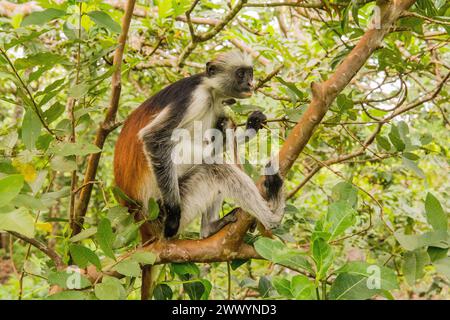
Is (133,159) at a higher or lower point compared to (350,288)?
higher

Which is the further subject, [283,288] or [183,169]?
[183,169]

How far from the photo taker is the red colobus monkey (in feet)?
11.9

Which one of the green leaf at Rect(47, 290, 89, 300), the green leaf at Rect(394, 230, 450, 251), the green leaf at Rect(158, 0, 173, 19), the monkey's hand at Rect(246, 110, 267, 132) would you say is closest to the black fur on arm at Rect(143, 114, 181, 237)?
the monkey's hand at Rect(246, 110, 267, 132)

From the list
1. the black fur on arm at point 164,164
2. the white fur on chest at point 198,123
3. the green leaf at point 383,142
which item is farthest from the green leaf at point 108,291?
the white fur on chest at point 198,123

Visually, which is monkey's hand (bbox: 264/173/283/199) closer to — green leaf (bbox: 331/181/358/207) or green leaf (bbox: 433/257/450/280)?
green leaf (bbox: 331/181/358/207)

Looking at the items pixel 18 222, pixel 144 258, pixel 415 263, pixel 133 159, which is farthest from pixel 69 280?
pixel 133 159

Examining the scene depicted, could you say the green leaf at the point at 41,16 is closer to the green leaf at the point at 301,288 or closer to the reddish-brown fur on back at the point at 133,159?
the reddish-brown fur on back at the point at 133,159

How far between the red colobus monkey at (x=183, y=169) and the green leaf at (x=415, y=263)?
47.3 inches

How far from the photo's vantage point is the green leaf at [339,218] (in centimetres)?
201

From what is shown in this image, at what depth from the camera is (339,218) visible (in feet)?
6.70

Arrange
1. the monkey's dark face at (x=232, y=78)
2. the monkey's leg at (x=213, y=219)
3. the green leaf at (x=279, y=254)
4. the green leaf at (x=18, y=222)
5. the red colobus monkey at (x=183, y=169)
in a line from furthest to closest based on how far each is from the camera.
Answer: the monkey's dark face at (x=232, y=78), the monkey's leg at (x=213, y=219), the red colobus monkey at (x=183, y=169), the green leaf at (x=279, y=254), the green leaf at (x=18, y=222)

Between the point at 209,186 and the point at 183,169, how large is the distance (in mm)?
397

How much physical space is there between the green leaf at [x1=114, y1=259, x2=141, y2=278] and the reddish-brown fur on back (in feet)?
5.23

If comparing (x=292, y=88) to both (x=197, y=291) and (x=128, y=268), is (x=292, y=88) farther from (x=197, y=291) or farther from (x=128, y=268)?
(x=128, y=268)
